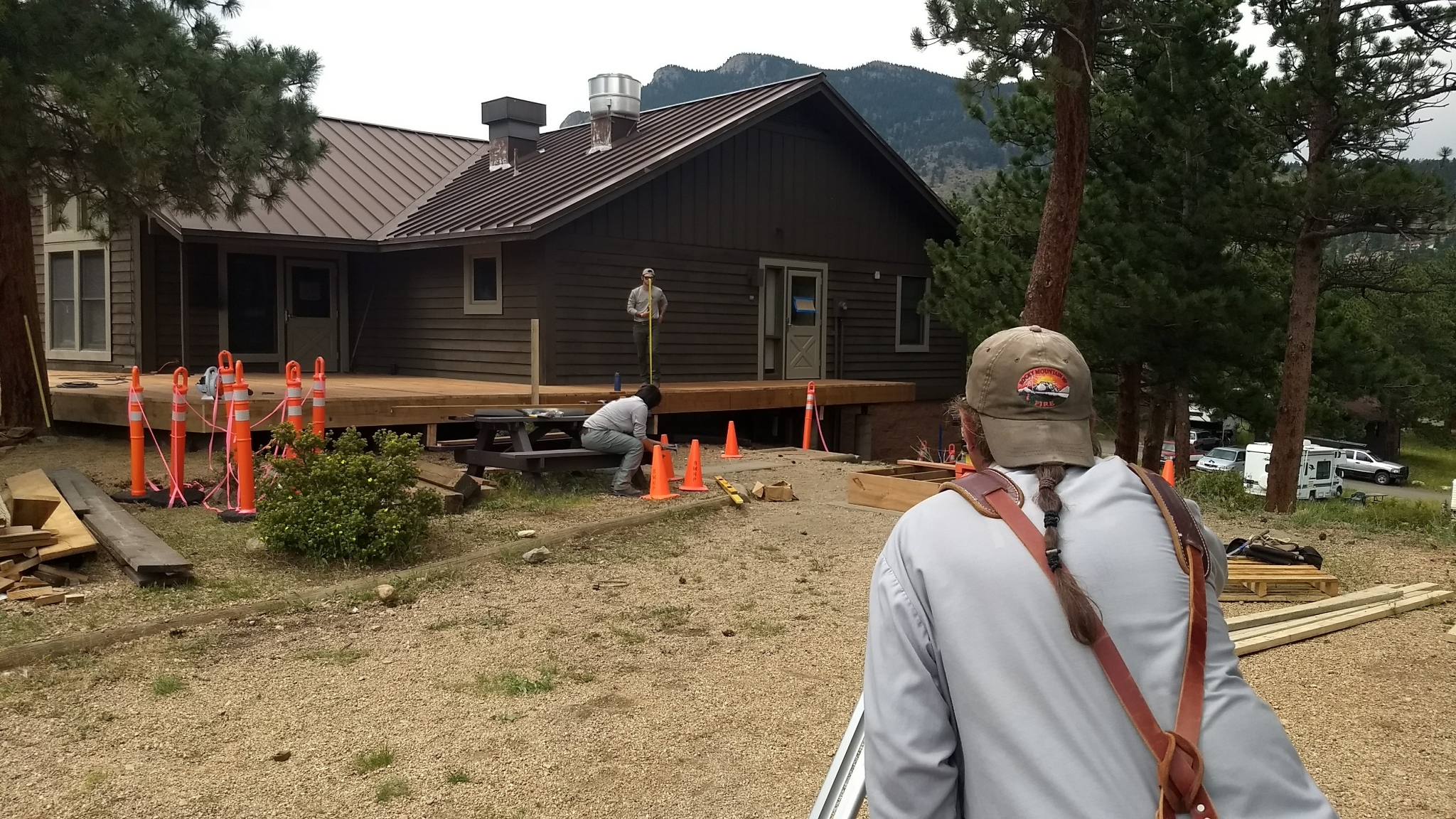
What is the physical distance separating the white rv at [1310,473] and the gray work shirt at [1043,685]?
3777cm

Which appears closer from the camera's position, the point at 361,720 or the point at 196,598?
the point at 361,720

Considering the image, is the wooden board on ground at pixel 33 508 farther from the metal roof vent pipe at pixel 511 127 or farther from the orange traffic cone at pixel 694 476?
the metal roof vent pipe at pixel 511 127

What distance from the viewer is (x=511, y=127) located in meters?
19.3

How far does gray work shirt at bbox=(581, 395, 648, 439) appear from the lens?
10469 millimetres

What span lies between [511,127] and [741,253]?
4764 millimetres

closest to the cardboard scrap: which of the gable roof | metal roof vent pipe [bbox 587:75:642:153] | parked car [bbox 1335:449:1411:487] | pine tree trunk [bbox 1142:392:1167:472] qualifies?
the gable roof

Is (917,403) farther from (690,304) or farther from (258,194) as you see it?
(258,194)

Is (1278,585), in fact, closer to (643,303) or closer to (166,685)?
(166,685)

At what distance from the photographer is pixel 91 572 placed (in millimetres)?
6762

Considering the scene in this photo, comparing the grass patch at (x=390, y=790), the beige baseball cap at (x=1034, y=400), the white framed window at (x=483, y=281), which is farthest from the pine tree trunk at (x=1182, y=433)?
the beige baseball cap at (x=1034, y=400)

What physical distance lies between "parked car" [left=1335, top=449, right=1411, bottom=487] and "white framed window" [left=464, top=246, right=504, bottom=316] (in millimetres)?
40308

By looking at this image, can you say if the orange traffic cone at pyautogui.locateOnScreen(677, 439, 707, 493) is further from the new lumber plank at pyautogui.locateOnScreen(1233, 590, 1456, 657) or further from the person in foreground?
the person in foreground

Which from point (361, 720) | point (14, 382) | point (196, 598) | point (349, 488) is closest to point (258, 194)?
point (14, 382)

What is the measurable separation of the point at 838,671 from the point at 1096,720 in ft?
13.0
